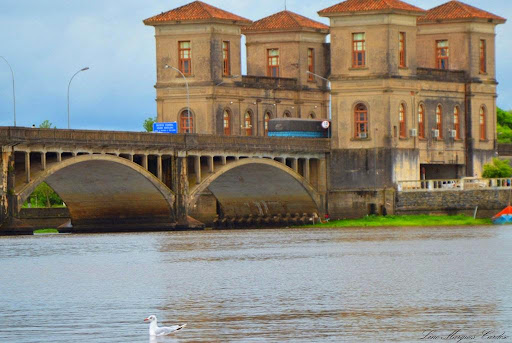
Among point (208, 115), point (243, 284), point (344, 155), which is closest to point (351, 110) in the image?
point (344, 155)

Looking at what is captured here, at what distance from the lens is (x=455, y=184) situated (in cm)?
11925

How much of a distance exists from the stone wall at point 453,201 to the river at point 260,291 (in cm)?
3092

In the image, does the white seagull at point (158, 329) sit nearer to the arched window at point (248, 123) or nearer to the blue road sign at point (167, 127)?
the blue road sign at point (167, 127)

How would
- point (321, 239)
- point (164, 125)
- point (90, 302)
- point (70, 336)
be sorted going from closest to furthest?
point (70, 336) → point (90, 302) → point (321, 239) → point (164, 125)

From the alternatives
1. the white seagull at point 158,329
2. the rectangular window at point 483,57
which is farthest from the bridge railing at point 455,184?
the white seagull at point 158,329

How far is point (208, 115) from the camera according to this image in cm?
12644

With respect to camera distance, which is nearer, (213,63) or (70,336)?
(70,336)

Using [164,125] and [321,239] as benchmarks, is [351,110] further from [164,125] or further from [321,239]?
[321,239]

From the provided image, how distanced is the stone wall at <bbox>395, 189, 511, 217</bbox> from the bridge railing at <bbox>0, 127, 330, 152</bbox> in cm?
918

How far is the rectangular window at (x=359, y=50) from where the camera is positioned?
122812mm

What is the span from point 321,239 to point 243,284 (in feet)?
133

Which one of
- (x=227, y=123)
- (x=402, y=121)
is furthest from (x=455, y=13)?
(x=227, y=123)

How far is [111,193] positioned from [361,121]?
2698 cm

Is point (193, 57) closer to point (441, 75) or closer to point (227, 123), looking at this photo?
point (227, 123)
